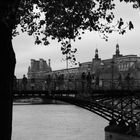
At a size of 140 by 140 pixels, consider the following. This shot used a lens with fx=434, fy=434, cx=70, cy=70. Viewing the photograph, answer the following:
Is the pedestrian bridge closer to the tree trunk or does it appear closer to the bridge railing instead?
the bridge railing

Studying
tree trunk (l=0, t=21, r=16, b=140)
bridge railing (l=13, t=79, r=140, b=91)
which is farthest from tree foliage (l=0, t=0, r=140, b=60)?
bridge railing (l=13, t=79, r=140, b=91)

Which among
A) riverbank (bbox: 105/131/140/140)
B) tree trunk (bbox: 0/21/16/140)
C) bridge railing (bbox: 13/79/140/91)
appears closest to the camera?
tree trunk (bbox: 0/21/16/140)

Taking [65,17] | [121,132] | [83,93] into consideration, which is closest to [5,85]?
[65,17]

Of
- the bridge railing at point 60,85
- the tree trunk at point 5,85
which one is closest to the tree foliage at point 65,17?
the tree trunk at point 5,85

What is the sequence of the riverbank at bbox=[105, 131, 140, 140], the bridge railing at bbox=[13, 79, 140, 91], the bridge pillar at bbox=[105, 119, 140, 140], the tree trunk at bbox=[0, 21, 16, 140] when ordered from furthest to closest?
1. the bridge pillar at bbox=[105, 119, 140, 140]
2. the riverbank at bbox=[105, 131, 140, 140]
3. the bridge railing at bbox=[13, 79, 140, 91]
4. the tree trunk at bbox=[0, 21, 16, 140]

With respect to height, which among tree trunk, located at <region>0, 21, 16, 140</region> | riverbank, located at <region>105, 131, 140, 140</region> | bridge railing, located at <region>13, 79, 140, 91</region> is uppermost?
bridge railing, located at <region>13, 79, 140, 91</region>

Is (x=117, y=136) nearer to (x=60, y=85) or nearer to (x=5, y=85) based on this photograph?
(x=60, y=85)

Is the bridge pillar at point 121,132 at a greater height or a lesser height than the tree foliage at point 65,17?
lesser

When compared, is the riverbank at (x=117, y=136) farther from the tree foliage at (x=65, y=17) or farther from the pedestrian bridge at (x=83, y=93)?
the tree foliage at (x=65, y=17)

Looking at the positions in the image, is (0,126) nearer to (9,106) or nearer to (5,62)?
(9,106)

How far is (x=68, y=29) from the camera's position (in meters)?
12.1

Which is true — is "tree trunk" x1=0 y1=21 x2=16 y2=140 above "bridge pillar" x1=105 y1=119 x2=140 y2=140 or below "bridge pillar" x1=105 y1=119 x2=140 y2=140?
above

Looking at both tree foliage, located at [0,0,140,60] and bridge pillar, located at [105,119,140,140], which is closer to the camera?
tree foliage, located at [0,0,140,60]

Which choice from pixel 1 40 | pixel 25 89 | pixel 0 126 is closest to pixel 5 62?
pixel 1 40
